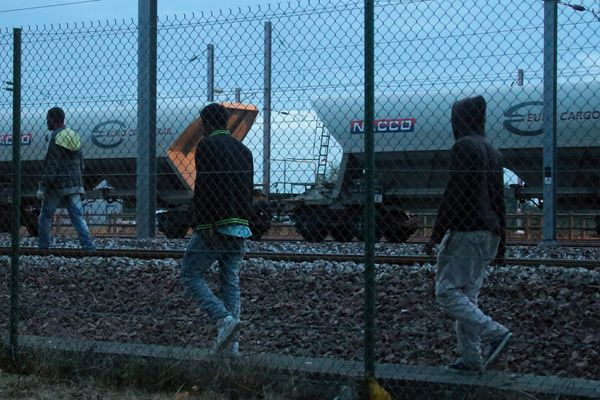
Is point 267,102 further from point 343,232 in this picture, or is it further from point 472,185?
point 343,232

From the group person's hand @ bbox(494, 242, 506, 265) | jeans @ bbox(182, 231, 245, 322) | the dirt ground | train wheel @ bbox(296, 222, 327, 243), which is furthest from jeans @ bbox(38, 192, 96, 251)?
train wheel @ bbox(296, 222, 327, 243)

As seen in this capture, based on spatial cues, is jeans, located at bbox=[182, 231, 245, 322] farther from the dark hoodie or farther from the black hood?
the black hood

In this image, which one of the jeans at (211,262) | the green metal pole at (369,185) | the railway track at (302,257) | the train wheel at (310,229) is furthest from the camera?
the train wheel at (310,229)

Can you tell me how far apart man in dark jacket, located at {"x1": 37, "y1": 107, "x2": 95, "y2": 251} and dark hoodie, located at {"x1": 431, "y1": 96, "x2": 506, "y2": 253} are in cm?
591

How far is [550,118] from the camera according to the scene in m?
11.7

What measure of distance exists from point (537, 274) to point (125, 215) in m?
17.5

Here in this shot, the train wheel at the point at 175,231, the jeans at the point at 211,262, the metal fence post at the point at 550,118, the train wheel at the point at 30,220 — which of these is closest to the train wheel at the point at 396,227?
the metal fence post at the point at 550,118

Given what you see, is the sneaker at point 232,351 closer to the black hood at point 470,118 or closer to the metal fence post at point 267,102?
the metal fence post at point 267,102

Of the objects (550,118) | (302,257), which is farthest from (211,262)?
(550,118)

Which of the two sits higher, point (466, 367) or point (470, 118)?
point (470, 118)

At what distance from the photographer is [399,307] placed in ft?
23.1

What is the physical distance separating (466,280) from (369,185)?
0.93 meters

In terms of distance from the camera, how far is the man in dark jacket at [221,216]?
5.52 metres

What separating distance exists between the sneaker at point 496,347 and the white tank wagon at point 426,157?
7854mm
